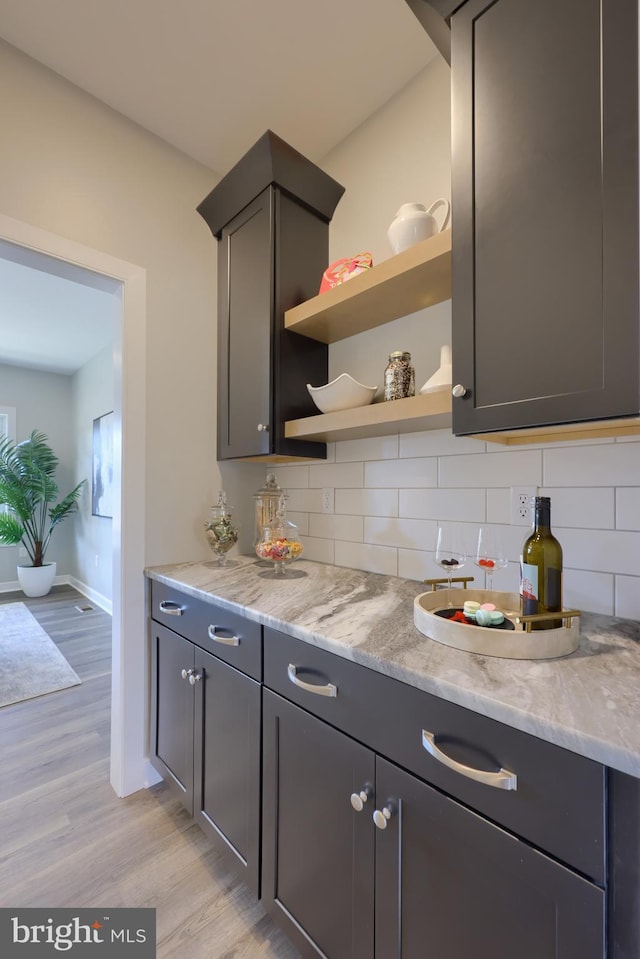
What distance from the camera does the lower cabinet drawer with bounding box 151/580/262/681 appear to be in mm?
1196

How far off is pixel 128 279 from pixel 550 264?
5.33 feet

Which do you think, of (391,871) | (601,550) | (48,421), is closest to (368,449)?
(601,550)

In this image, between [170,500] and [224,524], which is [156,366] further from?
[224,524]

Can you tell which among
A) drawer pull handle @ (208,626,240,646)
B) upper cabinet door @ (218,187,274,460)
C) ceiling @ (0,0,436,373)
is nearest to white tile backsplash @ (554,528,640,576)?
drawer pull handle @ (208,626,240,646)

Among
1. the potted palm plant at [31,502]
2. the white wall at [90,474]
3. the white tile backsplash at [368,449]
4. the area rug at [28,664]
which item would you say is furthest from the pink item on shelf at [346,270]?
the potted palm plant at [31,502]

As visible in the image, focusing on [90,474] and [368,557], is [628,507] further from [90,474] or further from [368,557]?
[90,474]

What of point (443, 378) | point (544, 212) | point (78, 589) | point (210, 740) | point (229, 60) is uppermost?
point (229, 60)

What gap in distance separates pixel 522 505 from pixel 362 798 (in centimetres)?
88

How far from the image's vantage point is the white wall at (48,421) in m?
5.07

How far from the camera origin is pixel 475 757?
70 cm

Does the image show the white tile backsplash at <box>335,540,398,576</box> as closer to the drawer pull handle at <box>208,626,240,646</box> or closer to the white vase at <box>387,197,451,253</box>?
the drawer pull handle at <box>208,626,240,646</box>

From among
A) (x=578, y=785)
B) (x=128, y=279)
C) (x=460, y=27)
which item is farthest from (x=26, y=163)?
(x=578, y=785)

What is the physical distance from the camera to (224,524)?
73.9 inches

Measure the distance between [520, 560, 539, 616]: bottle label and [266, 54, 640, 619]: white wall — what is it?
19cm
